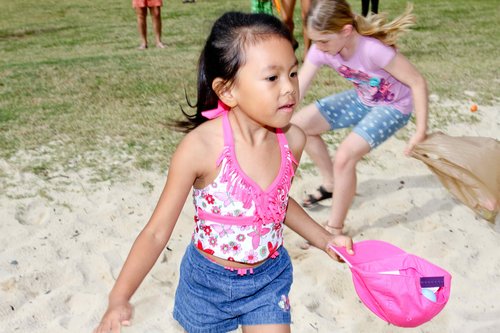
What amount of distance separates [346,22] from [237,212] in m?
1.75

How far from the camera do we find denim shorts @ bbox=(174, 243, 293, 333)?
2391 mm

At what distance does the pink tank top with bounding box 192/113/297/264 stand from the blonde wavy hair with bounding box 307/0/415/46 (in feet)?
4.69

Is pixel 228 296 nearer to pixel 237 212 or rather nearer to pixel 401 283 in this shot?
pixel 237 212

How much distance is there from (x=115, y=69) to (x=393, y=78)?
458 cm

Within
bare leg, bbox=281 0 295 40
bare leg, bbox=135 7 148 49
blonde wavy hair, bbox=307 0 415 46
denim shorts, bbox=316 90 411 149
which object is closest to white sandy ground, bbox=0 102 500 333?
denim shorts, bbox=316 90 411 149

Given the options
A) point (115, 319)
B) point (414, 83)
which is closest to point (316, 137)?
point (414, 83)

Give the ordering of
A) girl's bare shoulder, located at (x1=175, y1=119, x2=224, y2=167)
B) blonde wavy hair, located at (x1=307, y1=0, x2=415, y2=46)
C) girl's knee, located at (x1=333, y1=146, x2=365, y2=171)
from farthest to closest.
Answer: girl's knee, located at (x1=333, y1=146, x2=365, y2=171) < blonde wavy hair, located at (x1=307, y1=0, x2=415, y2=46) < girl's bare shoulder, located at (x1=175, y1=119, x2=224, y2=167)

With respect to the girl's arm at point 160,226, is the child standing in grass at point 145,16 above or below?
below

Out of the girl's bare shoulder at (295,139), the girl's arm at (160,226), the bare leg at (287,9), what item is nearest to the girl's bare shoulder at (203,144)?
the girl's arm at (160,226)

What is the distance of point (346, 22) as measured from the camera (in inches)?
146

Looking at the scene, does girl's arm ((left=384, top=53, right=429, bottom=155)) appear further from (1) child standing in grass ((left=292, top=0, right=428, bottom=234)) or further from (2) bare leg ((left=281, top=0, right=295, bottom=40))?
(2) bare leg ((left=281, top=0, right=295, bottom=40))

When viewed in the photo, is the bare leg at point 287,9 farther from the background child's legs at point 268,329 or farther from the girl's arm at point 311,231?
the background child's legs at point 268,329

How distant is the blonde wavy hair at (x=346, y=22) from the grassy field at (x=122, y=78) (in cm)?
89

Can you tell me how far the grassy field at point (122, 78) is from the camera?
5348 mm
